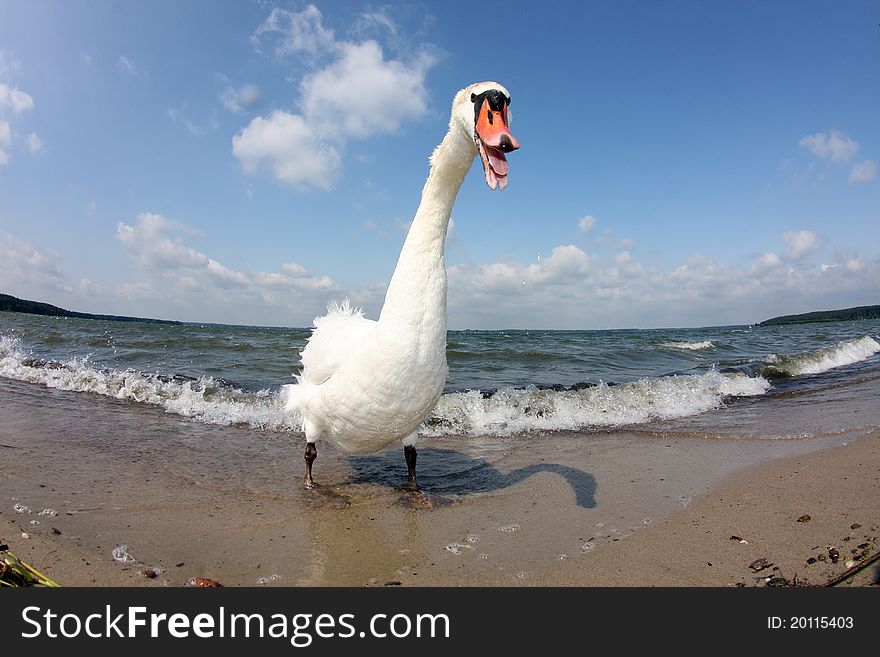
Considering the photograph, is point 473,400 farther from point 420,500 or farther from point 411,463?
point 420,500

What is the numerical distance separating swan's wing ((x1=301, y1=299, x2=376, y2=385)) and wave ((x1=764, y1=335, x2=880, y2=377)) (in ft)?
48.8

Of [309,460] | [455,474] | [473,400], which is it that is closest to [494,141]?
[309,460]

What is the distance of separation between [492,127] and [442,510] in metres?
3.31

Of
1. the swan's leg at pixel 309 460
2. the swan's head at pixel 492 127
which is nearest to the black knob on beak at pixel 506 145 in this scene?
the swan's head at pixel 492 127

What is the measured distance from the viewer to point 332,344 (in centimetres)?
487

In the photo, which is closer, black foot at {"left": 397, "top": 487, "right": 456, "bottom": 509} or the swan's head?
the swan's head

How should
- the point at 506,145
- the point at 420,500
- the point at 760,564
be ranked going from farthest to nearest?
the point at 420,500
the point at 760,564
the point at 506,145

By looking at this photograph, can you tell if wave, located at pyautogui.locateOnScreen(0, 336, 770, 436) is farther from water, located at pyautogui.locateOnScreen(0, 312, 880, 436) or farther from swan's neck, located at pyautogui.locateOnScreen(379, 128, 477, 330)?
swan's neck, located at pyautogui.locateOnScreen(379, 128, 477, 330)

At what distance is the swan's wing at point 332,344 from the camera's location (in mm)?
4582

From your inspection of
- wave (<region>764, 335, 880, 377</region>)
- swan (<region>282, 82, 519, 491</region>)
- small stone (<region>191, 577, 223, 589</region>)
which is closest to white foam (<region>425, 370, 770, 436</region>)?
swan (<region>282, 82, 519, 491</region>)

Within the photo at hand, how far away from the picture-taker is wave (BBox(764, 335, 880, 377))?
16109 millimetres

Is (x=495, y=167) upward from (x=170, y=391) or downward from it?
upward

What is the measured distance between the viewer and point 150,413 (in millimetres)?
8992

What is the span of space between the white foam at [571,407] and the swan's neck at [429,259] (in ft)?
16.3
